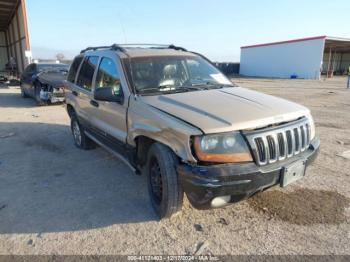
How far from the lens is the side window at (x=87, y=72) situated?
4741 mm

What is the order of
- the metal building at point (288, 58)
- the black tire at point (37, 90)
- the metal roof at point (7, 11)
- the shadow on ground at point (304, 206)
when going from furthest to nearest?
the metal building at point (288, 58)
the metal roof at point (7, 11)
the black tire at point (37, 90)
the shadow on ground at point (304, 206)

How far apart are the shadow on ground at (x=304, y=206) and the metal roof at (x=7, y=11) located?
87.5 feet

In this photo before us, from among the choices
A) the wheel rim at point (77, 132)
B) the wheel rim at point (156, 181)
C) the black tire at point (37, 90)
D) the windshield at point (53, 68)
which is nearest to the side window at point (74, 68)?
the wheel rim at point (77, 132)

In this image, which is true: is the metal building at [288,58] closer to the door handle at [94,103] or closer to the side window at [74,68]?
the side window at [74,68]

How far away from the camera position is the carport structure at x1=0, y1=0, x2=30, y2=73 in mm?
23016

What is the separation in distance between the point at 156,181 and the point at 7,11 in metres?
30.9

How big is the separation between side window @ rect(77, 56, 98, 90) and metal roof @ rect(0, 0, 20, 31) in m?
23.2

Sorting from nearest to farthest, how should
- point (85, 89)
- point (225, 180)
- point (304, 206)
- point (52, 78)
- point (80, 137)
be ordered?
point (225, 180) < point (304, 206) < point (85, 89) < point (80, 137) < point (52, 78)

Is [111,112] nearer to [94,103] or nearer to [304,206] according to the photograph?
[94,103]

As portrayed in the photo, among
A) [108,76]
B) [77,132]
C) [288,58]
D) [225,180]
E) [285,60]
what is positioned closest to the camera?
[225,180]

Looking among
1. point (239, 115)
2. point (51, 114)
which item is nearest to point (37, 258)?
point (239, 115)

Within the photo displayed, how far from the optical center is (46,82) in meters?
10.8

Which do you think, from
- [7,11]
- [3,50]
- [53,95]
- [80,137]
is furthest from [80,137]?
[3,50]

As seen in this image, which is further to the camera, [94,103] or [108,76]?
[94,103]
